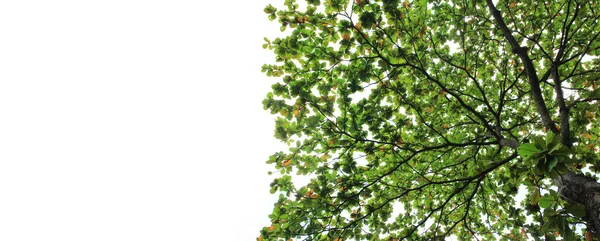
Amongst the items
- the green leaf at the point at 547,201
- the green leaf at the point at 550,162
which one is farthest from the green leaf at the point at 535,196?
the green leaf at the point at 550,162

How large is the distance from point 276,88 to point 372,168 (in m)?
2.37

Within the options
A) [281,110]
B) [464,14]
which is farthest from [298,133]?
[464,14]

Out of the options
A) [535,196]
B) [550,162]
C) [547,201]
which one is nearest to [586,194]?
[535,196]

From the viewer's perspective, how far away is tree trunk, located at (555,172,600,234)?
9.09 feet

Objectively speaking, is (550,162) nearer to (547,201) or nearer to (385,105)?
(547,201)

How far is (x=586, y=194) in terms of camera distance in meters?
2.97

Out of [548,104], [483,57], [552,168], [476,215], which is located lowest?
[552,168]

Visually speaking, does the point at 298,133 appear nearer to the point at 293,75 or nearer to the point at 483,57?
the point at 293,75

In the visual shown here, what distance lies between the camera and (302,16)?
446cm

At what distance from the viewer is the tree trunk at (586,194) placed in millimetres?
2770

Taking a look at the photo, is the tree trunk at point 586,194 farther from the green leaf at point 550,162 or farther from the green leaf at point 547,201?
the green leaf at point 550,162

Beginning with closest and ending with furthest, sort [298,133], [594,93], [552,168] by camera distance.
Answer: [552,168], [594,93], [298,133]

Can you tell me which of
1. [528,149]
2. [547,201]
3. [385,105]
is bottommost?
[547,201]

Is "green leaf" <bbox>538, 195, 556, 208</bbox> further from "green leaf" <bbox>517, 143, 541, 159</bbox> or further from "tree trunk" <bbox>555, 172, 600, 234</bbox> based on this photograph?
"green leaf" <bbox>517, 143, 541, 159</bbox>
